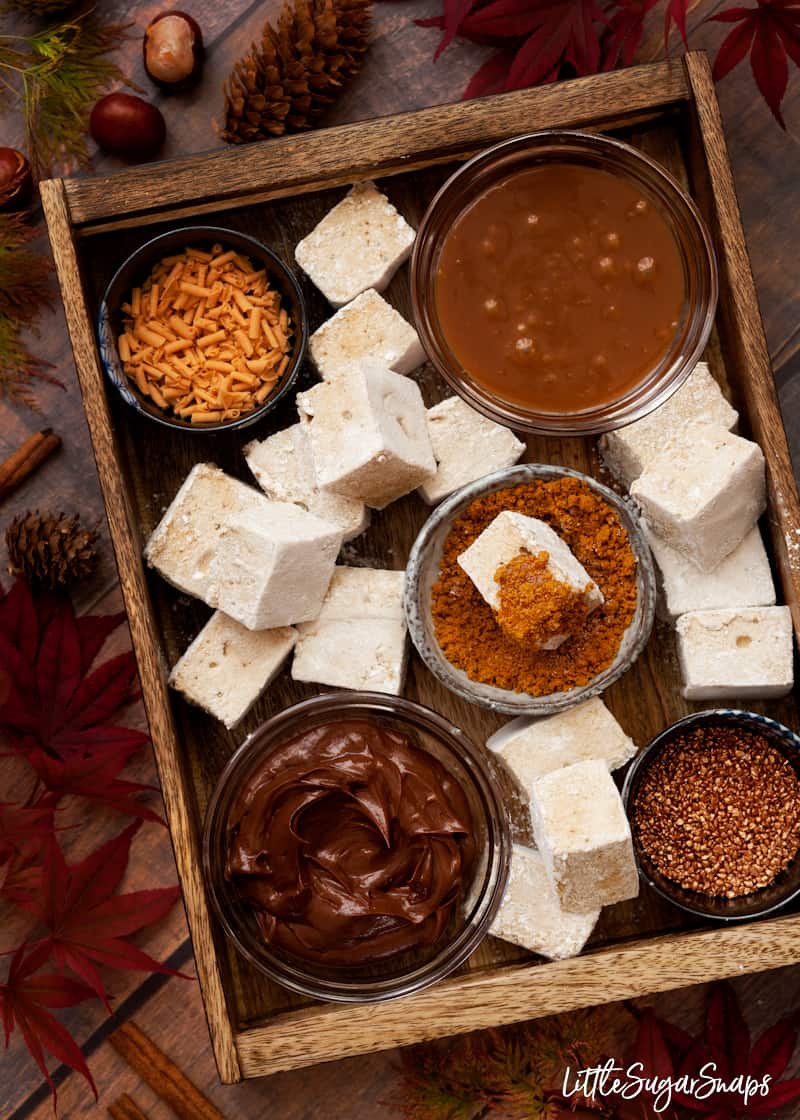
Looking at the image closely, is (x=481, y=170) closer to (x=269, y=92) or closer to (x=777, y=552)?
(x=269, y=92)

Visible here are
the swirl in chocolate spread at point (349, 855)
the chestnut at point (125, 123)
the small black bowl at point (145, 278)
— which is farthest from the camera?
the chestnut at point (125, 123)

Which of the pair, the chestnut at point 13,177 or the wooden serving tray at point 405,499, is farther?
the chestnut at point 13,177

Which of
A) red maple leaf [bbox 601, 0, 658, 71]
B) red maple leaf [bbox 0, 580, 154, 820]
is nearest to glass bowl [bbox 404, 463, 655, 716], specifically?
red maple leaf [bbox 0, 580, 154, 820]

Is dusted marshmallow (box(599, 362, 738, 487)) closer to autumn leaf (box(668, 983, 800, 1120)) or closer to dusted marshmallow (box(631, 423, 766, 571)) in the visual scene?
dusted marshmallow (box(631, 423, 766, 571))

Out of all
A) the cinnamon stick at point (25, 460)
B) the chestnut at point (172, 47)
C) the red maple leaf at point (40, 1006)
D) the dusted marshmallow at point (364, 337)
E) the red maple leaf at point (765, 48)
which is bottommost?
the red maple leaf at point (40, 1006)

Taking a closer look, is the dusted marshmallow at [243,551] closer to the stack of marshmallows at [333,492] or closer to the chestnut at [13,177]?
the stack of marshmallows at [333,492]

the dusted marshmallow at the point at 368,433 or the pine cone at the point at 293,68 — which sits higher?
the pine cone at the point at 293,68

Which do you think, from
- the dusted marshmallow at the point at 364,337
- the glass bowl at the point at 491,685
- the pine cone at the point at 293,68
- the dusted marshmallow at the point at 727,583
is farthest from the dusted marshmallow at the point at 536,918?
the pine cone at the point at 293,68
